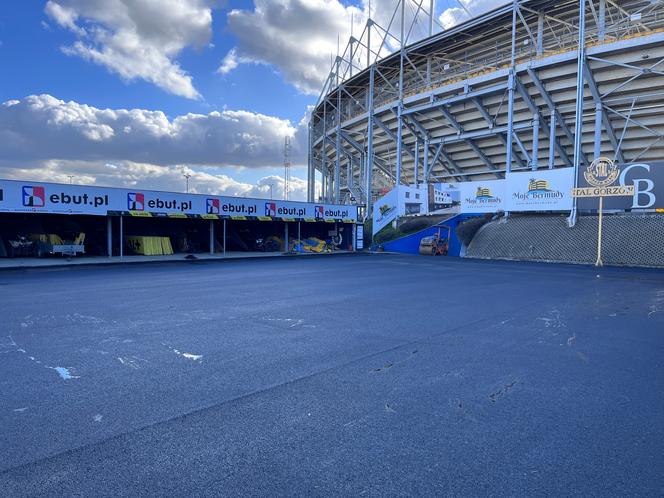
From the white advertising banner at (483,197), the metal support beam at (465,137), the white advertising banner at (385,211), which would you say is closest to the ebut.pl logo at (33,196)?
the white advertising banner at (483,197)

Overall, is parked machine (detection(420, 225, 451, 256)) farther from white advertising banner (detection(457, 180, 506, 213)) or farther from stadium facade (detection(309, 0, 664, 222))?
stadium facade (detection(309, 0, 664, 222))

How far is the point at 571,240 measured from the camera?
85.2 ft

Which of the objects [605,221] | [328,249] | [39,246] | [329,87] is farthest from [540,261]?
[329,87]

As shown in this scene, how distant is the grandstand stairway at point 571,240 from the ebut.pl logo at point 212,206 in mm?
16614

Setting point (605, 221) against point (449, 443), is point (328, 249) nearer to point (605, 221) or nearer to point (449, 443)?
point (605, 221)

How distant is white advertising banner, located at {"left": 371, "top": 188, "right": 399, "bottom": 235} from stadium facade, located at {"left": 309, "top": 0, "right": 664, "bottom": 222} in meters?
5.42

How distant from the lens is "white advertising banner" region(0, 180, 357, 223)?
19.5 metres

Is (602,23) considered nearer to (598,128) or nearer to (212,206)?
(598,128)

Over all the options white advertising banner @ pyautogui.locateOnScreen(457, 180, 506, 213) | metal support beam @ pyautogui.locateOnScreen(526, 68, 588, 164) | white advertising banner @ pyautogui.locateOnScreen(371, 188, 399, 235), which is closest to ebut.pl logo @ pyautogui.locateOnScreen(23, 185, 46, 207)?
white advertising banner @ pyautogui.locateOnScreen(457, 180, 506, 213)

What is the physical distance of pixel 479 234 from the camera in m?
30.9

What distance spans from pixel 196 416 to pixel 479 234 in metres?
29.5

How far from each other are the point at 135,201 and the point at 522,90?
2978 cm

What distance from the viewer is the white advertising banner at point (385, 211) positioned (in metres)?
40.1

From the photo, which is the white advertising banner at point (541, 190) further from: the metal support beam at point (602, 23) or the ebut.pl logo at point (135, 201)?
the ebut.pl logo at point (135, 201)
